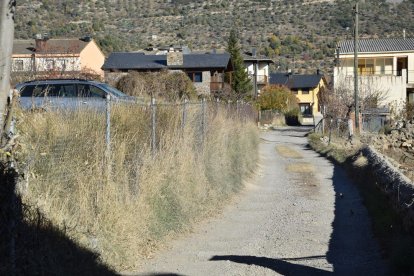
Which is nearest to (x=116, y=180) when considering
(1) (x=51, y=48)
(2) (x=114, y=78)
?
(1) (x=51, y=48)

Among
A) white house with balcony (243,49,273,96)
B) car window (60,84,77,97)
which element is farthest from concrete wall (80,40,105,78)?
car window (60,84,77,97)

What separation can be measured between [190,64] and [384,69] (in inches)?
598

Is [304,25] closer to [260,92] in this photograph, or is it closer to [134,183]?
[260,92]

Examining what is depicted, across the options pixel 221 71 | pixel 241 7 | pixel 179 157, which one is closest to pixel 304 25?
pixel 241 7

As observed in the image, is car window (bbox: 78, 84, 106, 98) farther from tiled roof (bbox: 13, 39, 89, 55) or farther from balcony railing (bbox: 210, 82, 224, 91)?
balcony railing (bbox: 210, 82, 224, 91)

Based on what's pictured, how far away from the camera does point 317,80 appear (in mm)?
90750

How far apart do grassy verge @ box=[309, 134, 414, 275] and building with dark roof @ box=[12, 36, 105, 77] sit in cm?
1070

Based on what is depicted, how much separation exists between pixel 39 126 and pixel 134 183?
2.19 meters

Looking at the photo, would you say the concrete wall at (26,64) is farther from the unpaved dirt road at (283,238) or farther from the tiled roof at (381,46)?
the tiled roof at (381,46)

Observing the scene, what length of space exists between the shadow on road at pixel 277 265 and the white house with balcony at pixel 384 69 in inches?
1650

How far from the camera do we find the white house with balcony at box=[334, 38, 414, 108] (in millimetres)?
52312

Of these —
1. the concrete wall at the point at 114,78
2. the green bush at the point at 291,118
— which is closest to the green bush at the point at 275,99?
the green bush at the point at 291,118

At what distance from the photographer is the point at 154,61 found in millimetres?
59219

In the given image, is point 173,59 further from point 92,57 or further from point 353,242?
point 353,242
